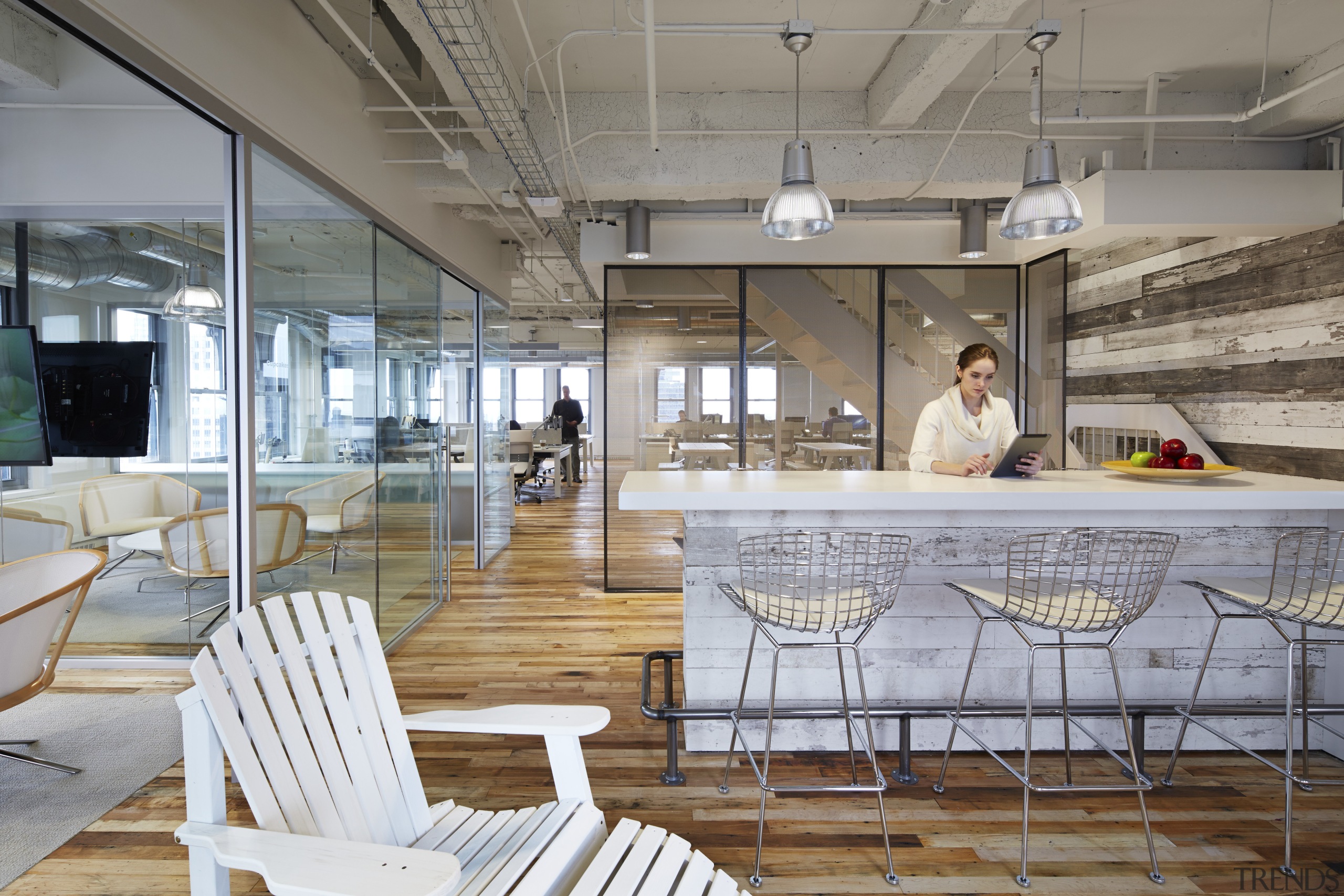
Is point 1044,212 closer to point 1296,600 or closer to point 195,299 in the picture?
point 1296,600

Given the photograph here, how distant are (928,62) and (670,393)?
2965 mm

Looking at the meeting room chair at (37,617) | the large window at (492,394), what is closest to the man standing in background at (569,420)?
the large window at (492,394)

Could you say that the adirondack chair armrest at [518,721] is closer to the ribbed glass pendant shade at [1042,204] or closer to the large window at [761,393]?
the ribbed glass pendant shade at [1042,204]

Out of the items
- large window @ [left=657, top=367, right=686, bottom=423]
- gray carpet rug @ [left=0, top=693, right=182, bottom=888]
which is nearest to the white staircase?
large window @ [left=657, top=367, right=686, bottom=423]

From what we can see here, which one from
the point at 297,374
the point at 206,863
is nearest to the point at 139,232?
the point at 297,374

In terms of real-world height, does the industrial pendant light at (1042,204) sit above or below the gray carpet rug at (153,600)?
above

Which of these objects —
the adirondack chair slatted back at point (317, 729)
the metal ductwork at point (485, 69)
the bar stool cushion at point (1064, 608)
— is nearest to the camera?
the adirondack chair slatted back at point (317, 729)

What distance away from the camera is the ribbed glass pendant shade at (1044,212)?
2863 millimetres

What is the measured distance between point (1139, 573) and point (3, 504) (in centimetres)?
404

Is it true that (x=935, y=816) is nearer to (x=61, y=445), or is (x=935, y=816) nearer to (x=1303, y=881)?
(x=1303, y=881)

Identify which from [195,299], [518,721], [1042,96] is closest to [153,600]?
[195,299]

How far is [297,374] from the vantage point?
123 inches

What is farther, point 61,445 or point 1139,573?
point 61,445

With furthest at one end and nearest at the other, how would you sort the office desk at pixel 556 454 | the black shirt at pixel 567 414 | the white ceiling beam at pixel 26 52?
the black shirt at pixel 567 414
the office desk at pixel 556 454
the white ceiling beam at pixel 26 52
